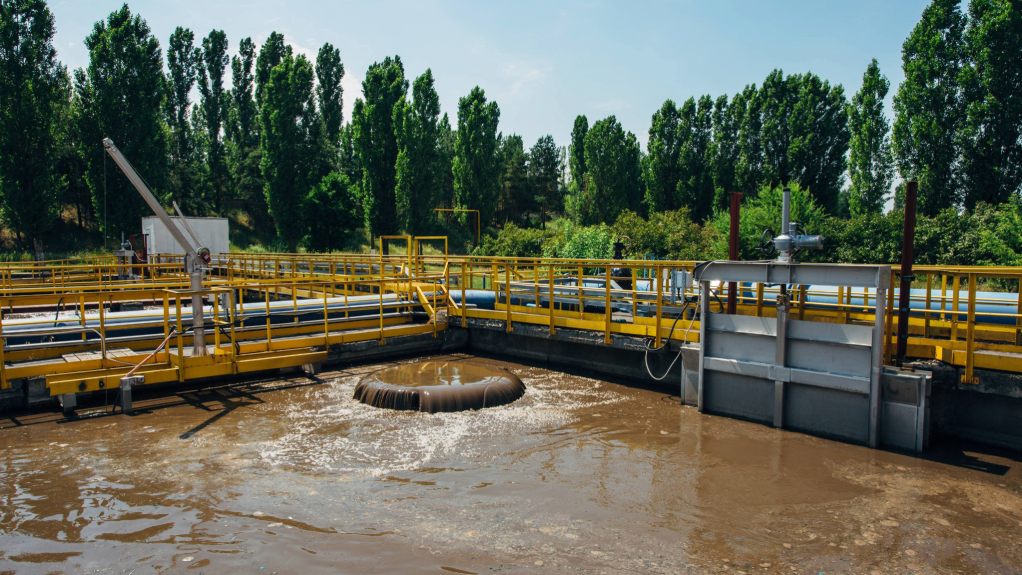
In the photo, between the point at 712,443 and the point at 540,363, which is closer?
the point at 712,443

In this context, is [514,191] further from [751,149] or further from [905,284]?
[905,284]

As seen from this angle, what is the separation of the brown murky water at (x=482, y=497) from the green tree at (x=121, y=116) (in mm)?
32144

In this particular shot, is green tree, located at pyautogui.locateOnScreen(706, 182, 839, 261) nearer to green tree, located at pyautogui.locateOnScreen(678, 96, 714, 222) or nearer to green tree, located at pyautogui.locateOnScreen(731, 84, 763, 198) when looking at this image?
green tree, located at pyautogui.locateOnScreen(731, 84, 763, 198)

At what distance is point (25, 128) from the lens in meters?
32.9

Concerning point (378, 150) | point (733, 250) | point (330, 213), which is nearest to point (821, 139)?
point (378, 150)

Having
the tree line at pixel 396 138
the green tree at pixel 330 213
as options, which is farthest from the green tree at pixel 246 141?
the green tree at pixel 330 213

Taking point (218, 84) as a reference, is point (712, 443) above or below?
below

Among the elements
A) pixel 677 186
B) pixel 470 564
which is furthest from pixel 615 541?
pixel 677 186

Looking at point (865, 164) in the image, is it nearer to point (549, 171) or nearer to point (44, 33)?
point (549, 171)

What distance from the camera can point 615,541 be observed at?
16.7ft

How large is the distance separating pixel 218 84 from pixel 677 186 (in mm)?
45328

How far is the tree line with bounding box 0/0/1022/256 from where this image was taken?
2962cm

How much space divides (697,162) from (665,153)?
2.59 meters

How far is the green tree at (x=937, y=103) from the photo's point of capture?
97.0 ft
